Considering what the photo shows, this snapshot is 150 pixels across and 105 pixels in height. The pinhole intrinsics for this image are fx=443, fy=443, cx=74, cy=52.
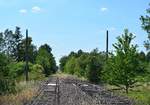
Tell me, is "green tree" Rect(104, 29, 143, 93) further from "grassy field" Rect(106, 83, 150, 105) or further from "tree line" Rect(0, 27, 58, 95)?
"tree line" Rect(0, 27, 58, 95)

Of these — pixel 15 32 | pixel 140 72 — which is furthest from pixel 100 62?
pixel 15 32

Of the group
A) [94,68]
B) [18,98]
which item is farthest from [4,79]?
[94,68]

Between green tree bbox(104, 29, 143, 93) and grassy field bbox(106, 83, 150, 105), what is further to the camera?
green tree bbox(104, 29, 143, 93)

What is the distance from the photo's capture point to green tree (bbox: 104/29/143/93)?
129 ft

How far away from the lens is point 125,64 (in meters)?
39.8

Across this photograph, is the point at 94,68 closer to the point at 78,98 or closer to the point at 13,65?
the point at 13,65

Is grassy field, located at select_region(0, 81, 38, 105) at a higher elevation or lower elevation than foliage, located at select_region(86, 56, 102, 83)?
lower

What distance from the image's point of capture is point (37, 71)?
7719cm

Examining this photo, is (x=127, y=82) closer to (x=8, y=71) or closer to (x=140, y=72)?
(x=140, y=72)

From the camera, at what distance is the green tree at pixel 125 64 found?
39.4 metres

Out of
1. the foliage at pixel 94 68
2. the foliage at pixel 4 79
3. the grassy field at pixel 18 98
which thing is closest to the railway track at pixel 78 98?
the grassy field at pixel 18 98

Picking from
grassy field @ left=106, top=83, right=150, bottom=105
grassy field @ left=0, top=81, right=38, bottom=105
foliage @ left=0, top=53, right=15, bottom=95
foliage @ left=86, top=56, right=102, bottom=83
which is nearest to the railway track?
grassy field @ left=0, top=81, right=38, bottom=105

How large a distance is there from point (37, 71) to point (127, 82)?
39.1 meters

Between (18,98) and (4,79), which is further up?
(4,79)
